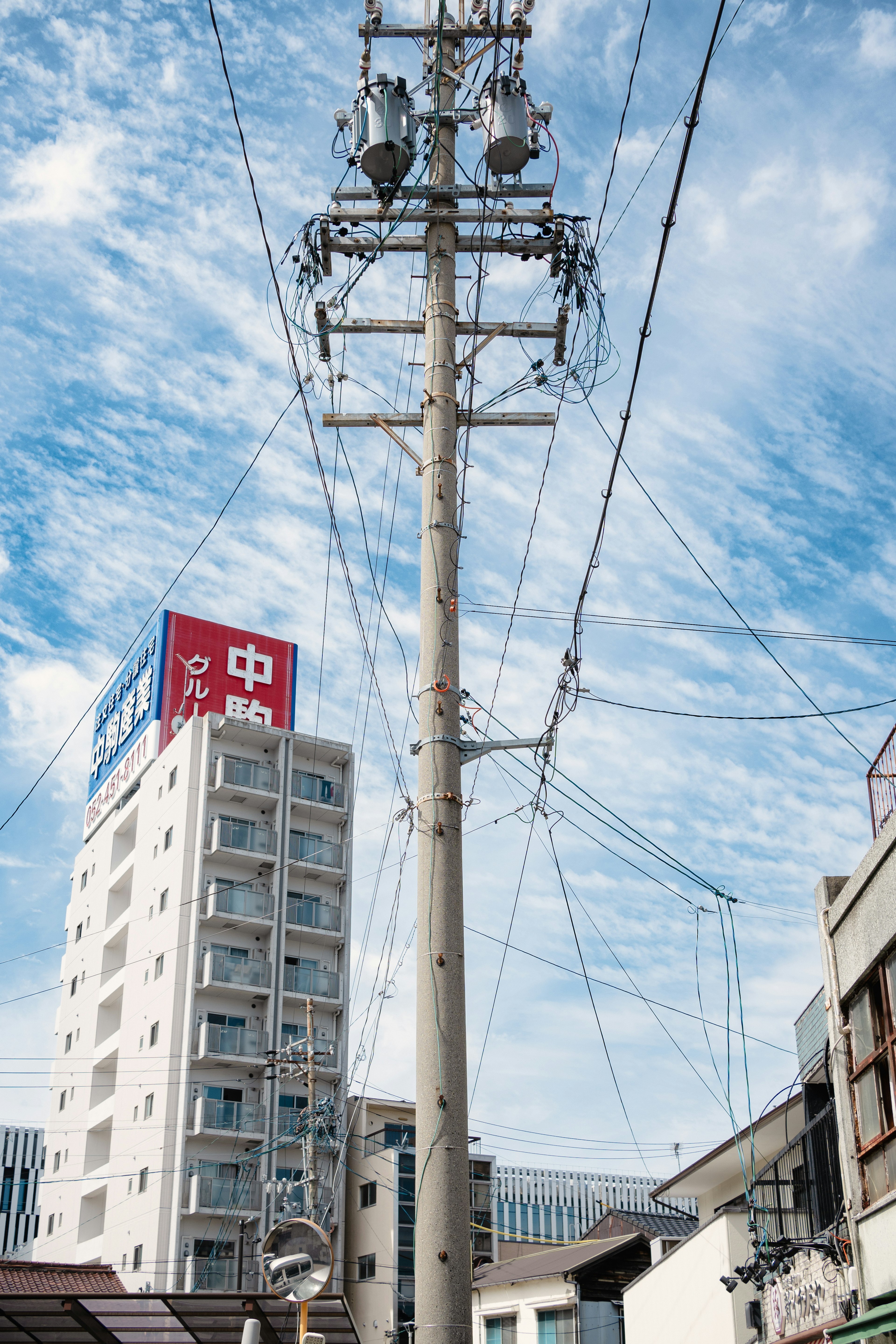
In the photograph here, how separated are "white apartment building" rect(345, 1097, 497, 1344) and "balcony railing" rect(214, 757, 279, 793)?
13285mm

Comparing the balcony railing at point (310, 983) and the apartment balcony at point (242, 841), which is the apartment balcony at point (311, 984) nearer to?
the balcony railing at point (310, 983)

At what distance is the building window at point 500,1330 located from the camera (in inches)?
1348

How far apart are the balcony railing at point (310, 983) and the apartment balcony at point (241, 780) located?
722cm

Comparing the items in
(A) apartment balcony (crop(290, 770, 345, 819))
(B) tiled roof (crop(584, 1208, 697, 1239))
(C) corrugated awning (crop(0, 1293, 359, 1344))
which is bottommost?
(C) corrugated awning (crop(0, 1293, 359, 1344))

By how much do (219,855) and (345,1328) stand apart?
37522 millimetres

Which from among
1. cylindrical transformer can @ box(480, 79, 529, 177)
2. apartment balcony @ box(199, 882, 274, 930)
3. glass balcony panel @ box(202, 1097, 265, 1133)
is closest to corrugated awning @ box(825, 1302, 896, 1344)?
cylindrical transformer can @ box(480, 79, 529, 177)

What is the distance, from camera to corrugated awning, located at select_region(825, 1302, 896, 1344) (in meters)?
11.2

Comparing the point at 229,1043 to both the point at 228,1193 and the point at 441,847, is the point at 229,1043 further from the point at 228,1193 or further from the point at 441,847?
the point at 441,847

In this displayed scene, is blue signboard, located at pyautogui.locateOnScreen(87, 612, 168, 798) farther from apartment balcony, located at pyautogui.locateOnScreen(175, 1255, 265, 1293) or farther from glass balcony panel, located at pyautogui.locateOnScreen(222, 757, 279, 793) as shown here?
apartment balcony, located at pyautogui.locateOnScreen(175, 1255, 265, 1293)

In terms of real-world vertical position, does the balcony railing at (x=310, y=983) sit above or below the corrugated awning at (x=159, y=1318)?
above

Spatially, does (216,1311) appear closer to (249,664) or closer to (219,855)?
(219,855)

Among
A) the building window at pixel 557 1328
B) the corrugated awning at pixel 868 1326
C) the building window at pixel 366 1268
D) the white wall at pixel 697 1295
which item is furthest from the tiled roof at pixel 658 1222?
the corrugated awning at pixel 868 1326

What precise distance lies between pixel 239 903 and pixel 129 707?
13880 mm

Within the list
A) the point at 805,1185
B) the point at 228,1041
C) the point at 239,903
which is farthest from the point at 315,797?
the point at 805,1185
